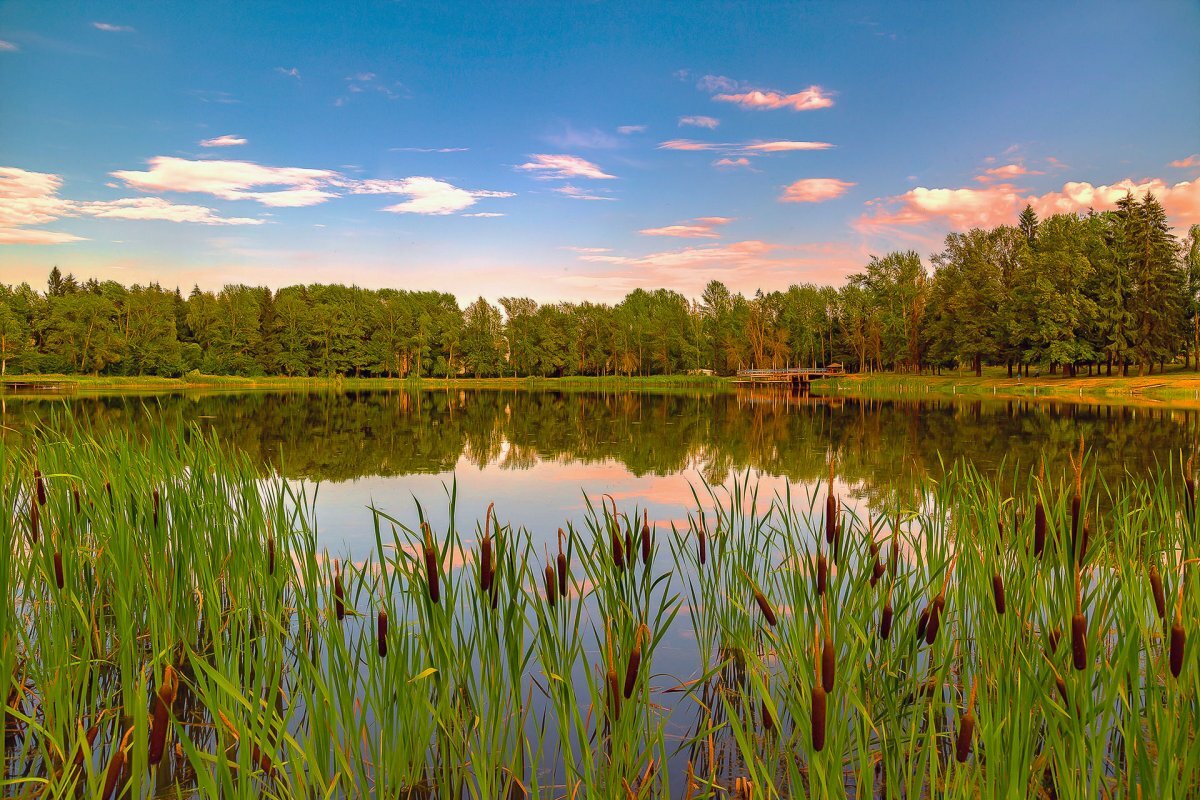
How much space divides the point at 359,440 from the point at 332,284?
106 m

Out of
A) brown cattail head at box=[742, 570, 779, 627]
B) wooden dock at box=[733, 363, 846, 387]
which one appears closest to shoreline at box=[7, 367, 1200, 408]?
wooden dock at box=[733, 363, 846, 387]

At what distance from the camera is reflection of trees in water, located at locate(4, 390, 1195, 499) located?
1925cm

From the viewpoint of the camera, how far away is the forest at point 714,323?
60.6 m

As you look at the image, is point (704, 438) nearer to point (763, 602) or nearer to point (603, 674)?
point (603, 674)

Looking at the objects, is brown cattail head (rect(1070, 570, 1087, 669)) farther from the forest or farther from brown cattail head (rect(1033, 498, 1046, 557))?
the forest

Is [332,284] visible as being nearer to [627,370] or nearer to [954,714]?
A: [627,370]

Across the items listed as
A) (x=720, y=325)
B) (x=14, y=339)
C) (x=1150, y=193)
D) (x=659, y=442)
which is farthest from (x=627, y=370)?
(x=659, y=442)

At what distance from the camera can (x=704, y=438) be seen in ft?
89.5

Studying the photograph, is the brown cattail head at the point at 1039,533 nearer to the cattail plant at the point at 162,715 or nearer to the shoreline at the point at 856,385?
the cattail plant at the point at 162,715

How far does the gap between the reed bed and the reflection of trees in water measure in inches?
332

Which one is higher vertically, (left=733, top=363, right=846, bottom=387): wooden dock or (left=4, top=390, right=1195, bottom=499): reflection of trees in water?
(left=733, top=363, right=846, bottom=387): wooden dock

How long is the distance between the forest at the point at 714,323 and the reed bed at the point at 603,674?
213 ft

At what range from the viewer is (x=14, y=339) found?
7356 centimetres

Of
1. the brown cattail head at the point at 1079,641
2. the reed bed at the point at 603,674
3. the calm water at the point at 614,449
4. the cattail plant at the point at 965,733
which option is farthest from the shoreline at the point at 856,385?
the brown cattail head at the point at 1079,641
